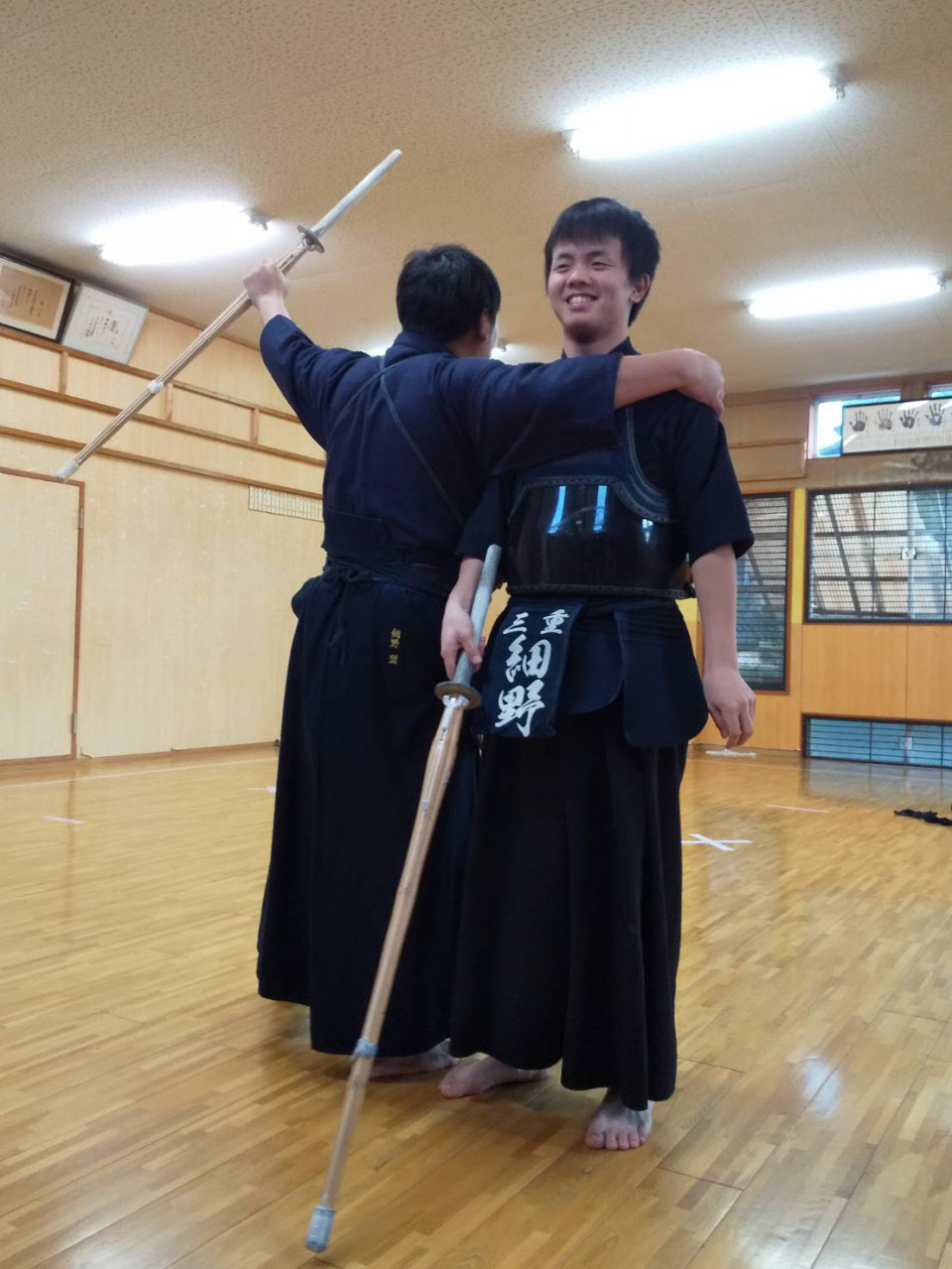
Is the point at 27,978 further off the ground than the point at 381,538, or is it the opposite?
the point at 381,538

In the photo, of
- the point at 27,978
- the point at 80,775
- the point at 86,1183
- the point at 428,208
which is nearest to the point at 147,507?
the point at 80,775

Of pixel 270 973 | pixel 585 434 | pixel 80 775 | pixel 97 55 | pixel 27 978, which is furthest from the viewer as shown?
pixel 80 775

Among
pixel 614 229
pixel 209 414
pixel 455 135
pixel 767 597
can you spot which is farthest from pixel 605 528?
pixel 767 597

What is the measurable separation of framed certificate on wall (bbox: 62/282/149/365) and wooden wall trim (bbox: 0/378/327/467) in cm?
32

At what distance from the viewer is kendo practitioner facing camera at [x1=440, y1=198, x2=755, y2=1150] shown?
1.47m

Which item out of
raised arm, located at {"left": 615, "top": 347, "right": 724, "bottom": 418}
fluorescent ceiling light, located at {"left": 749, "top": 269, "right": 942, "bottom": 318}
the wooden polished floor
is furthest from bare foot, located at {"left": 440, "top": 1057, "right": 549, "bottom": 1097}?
fluorescent ceiling light, located at {"left": 749, "top": 269, "right": 942, "bottom": 318}

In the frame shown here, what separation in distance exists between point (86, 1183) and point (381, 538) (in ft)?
3.30

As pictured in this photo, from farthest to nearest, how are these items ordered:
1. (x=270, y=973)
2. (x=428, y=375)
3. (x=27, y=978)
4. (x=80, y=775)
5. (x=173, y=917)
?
(x=80, y=775) → (x=173, y=917) → (x=27, y=978) → (x=270, y=973) → (x=428, y=375)

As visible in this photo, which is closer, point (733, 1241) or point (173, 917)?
point (733, 1241)

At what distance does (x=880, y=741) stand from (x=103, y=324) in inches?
256

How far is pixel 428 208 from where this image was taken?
517 centimetres

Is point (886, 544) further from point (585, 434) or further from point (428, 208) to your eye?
point (585, 434)

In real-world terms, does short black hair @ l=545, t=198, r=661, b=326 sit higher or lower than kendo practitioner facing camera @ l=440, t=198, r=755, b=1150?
higher

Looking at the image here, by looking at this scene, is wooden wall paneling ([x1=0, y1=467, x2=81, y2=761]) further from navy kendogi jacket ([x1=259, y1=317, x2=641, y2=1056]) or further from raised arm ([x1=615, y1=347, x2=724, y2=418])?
raised arm ([x1=615, y1=347, x2=724, y2=418])
